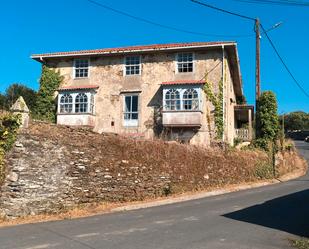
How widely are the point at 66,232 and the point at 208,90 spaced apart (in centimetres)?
1893

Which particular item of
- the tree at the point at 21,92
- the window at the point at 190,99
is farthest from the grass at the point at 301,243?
the tree at the point at 21,92

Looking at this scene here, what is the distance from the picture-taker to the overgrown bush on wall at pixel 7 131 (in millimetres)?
13281

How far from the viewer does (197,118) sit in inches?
1054

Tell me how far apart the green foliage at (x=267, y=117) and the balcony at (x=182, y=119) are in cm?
435

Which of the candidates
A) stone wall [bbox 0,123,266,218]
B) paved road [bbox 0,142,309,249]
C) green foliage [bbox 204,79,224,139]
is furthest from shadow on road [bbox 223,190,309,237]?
green foliage [bbox 204,79,224,139]

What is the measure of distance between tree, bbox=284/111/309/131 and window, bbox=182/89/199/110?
65.8 m

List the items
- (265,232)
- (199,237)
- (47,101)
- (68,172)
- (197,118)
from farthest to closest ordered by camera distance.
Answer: (47,101) < (197,118) < (68,172) < (265,232) < (199,237)

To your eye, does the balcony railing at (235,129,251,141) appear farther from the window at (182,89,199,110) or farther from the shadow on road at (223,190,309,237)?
the shadow on road at (223,190,309,237)

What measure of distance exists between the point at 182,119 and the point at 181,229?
1667 centimetres

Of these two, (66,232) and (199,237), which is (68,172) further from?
(199,237)

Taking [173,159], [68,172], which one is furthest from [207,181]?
[68,172]

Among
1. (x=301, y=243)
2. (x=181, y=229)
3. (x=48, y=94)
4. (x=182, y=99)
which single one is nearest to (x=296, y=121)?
(x=182, y=99)

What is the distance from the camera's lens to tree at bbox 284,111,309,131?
88.1 m

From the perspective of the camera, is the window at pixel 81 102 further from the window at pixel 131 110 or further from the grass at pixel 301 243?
the grass at pixel 301 243
